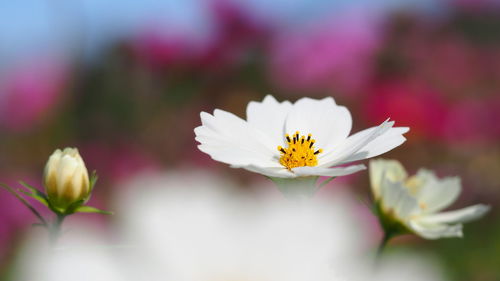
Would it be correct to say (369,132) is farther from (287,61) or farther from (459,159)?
(287,61)

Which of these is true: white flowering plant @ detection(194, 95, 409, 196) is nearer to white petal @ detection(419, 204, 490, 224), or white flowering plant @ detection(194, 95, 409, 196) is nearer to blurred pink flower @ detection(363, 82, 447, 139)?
white petal @ detection(419, 204, 490, 224)

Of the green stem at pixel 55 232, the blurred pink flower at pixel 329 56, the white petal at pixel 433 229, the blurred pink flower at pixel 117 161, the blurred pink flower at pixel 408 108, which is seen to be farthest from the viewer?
the blurred pink flower at pixel 329 56

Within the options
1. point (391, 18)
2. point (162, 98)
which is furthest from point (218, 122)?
point (391, 18)

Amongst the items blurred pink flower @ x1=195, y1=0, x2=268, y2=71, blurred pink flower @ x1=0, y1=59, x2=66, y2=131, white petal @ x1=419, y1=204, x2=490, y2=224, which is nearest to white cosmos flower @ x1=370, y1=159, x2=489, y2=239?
white petal @ x1=419, y1=204, x2=490, y2=224

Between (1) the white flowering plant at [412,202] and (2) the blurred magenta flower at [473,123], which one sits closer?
(1) the white flowering plant at [412,202]

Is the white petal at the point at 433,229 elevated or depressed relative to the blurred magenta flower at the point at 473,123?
depressed

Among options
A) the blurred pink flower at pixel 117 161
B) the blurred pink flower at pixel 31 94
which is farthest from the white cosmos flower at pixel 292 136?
the blurred pink flower at pixel 31 94

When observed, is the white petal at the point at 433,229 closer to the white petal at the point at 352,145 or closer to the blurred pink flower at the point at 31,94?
the white petal at the point at 352,145
